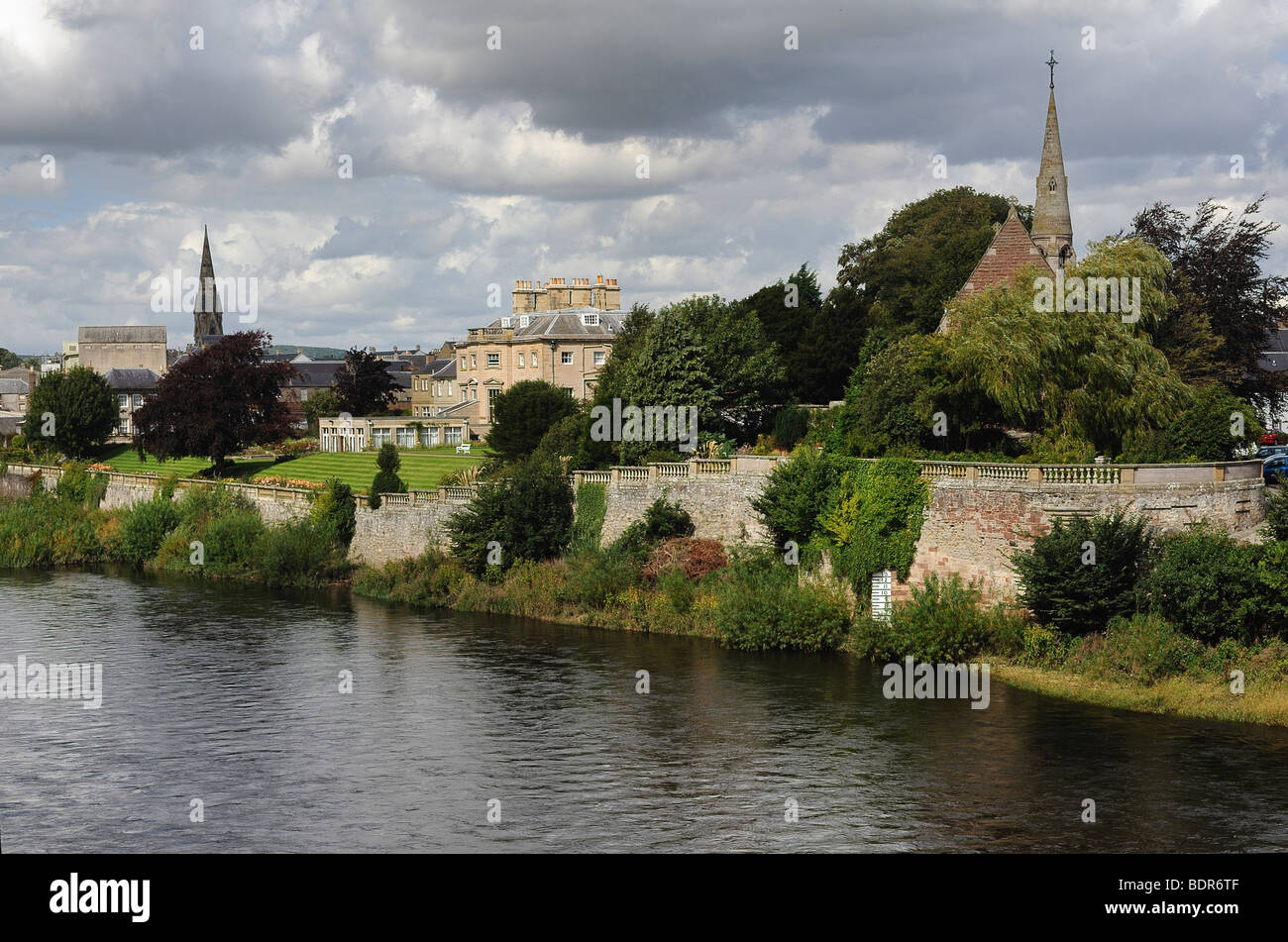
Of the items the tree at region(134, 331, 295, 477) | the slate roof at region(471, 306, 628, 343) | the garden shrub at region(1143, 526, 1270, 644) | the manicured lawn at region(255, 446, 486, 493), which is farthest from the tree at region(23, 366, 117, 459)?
the garden shrub at region(1143, 526, 1270, 644)

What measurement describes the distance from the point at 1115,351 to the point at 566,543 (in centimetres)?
2120

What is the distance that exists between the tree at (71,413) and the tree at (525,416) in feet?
143

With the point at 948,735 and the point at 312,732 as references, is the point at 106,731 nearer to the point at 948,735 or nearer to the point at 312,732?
the point at 312,732

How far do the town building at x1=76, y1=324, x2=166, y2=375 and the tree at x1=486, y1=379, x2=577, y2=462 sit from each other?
113699 mm

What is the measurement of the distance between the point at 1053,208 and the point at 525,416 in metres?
28.2

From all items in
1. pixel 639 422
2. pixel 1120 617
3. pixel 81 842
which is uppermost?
pixel 639 422

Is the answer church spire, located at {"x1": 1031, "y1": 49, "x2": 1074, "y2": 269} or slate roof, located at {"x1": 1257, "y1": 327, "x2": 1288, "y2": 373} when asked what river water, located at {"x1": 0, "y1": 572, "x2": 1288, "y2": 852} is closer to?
church spire, located at {"x1": 1031, "y1": 49, "x2": 1074, "y2": 269}

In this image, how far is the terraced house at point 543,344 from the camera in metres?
94.9

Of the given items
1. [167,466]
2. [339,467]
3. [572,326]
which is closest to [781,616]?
[339,467]

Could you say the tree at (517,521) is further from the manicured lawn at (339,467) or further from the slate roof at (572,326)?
the slate roof at (572,326)

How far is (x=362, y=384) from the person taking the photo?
107 m

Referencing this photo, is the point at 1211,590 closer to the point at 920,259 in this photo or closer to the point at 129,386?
the point at 920,259
